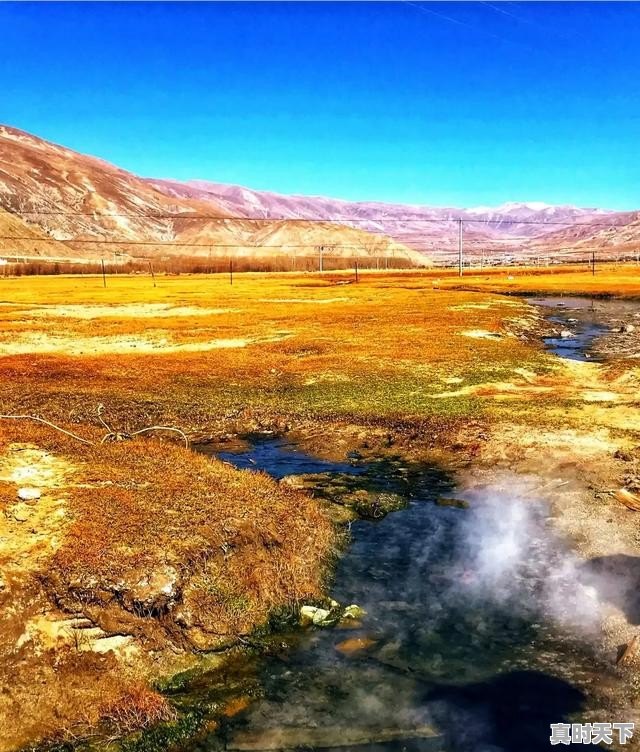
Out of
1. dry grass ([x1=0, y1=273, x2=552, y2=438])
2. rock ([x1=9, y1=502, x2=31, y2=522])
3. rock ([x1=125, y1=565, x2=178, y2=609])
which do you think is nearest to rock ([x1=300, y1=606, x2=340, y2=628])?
rock ([x1=125, y1=565, x2=178, y2=609])

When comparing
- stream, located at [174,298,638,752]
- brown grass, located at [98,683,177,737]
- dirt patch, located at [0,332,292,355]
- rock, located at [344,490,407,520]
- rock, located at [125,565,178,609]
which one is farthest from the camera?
dirt patch, located at [0,332,292,355]

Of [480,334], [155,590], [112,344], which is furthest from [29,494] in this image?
[480,334]

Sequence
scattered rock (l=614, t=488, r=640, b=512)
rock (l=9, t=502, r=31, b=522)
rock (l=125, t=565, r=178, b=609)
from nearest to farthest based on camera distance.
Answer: rock (l=125, t=565, r=178, b=609)
rock (l=9, t=502, r=31, b=522)
scattered rock (l=614, t=488, r=640, b=512)

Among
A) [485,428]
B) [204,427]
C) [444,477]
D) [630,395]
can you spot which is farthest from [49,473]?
[630,395]

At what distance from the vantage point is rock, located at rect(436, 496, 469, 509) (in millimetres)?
16016

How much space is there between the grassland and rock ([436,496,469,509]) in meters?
3.04

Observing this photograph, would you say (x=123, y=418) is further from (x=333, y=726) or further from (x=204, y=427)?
Answer: (x=333, y=726)

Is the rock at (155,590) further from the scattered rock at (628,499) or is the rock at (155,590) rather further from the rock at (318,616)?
the scattered rock at (628,499)

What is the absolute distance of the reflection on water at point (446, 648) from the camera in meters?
8.86

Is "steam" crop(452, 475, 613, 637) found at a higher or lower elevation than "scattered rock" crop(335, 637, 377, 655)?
higher

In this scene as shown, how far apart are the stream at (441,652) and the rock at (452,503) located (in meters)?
0.36

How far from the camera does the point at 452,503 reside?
16172mm

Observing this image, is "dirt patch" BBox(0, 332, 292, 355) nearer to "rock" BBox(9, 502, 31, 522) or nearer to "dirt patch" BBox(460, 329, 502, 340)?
"dirt patch" BBox(460, 329, 502, 340)

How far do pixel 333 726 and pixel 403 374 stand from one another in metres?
23.0
